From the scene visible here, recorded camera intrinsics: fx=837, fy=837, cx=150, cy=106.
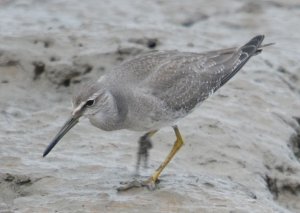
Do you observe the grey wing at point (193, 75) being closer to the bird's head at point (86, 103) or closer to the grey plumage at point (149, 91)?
the grey plumage at point (149, 91)

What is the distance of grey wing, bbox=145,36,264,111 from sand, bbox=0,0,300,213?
2.35ft

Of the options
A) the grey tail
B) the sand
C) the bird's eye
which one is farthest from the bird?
the sand

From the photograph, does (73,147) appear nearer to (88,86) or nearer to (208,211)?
(88,86)

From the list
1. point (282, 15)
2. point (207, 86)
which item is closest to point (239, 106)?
point (207, 86)

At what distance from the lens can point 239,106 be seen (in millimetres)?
11305

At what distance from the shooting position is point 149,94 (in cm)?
913

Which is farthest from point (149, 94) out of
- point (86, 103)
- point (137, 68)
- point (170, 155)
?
point (86, 103)

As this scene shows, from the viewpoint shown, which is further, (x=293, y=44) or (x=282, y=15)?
(x=282, y=15)

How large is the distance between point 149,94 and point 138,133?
138cm

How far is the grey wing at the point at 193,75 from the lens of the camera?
938 centimetres

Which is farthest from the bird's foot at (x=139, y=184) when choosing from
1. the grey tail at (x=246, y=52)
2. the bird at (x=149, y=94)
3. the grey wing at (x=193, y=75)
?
the grey tail at (x=246, y=52)

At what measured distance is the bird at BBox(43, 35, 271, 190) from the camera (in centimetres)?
867

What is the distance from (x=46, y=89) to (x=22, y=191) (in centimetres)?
335

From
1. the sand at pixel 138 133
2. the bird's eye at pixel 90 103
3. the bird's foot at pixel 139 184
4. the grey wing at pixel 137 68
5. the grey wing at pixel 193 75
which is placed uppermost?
the grey wing at pixel 137 68
